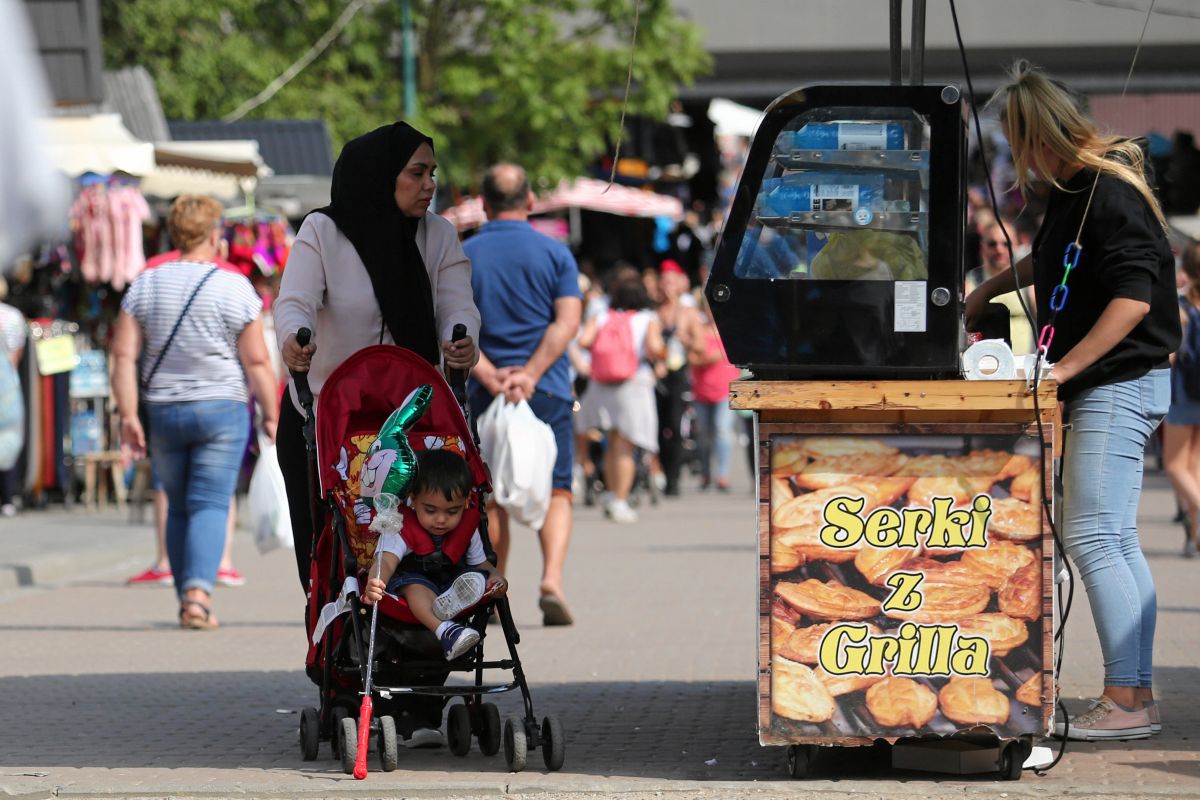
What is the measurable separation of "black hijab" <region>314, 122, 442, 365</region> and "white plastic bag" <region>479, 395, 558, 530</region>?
2400 millimetres

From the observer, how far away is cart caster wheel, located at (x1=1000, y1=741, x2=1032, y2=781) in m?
5.95

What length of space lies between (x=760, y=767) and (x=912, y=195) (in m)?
1.73

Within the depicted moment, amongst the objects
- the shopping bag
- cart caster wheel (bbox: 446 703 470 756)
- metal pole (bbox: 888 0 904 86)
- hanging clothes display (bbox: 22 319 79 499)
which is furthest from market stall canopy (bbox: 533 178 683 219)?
the shopping bag

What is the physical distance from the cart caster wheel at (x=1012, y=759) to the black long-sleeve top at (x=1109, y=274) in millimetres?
1185

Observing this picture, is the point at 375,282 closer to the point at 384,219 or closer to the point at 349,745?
the point at 384,219

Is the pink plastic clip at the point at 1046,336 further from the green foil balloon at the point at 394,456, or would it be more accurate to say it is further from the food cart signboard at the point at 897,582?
the green foil balloon at the point at 394,456

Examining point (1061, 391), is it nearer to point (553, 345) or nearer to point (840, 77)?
point (553, 345)

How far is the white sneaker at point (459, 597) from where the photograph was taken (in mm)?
6289

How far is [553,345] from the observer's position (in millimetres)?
9484

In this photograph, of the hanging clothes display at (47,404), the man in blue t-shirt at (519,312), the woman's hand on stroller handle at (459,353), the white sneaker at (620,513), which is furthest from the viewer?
the white sneaker at (620,513)

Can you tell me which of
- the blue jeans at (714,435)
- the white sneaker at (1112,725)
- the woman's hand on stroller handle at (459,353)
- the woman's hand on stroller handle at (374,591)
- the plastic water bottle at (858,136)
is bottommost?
the blue jeans at (714,435)

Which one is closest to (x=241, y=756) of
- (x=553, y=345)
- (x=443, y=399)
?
(x=443, y=399)

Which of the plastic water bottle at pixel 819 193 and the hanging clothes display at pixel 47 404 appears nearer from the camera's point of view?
the plastic water bottle at pixel 819 193

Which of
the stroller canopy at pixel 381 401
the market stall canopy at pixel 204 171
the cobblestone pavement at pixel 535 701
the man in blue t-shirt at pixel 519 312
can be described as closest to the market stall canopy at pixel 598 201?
the market stall canopy at pixel 204 171
